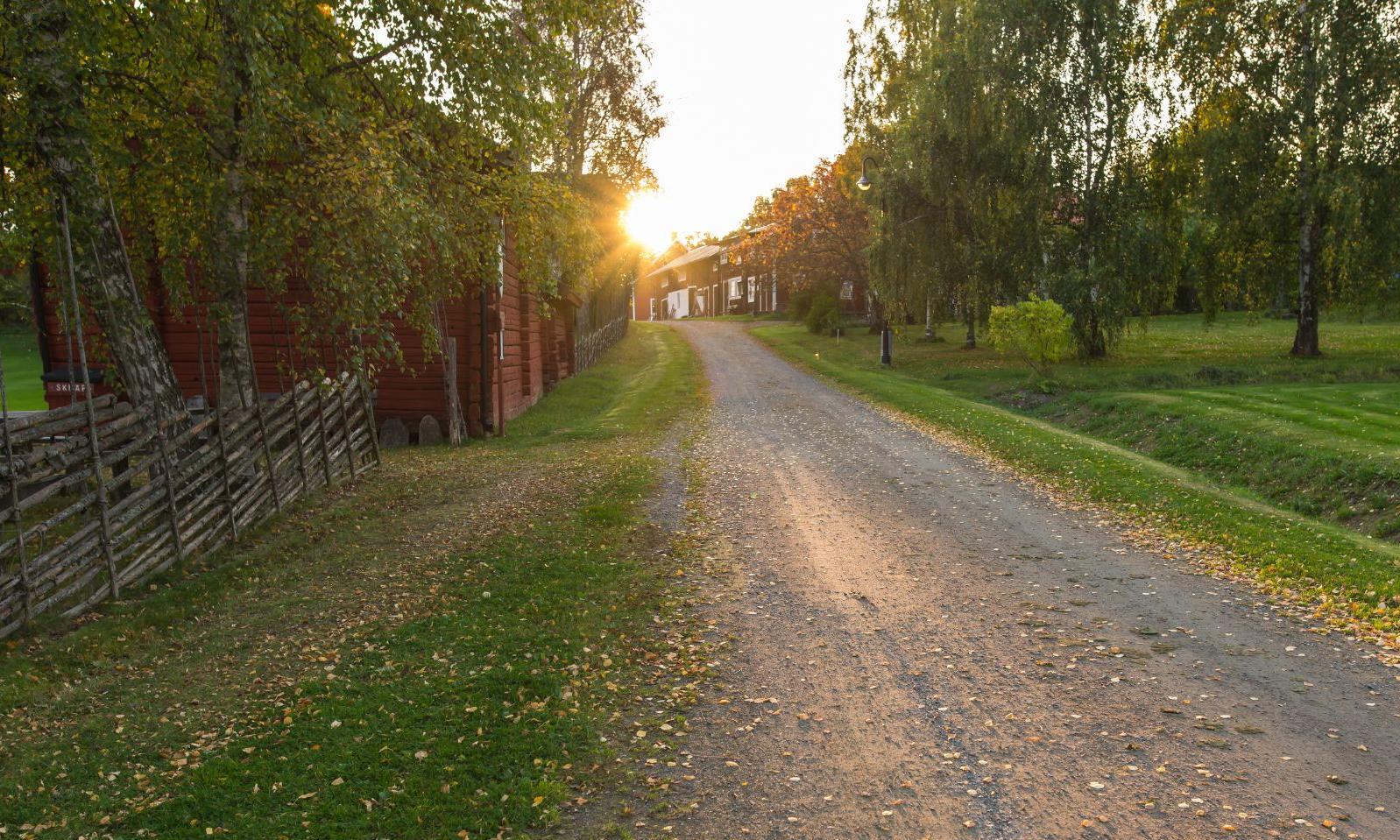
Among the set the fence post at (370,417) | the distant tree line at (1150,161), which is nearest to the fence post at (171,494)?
the fence post at (370,417)

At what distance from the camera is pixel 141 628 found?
719 cm

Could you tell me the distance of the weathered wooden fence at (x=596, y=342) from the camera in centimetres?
3434

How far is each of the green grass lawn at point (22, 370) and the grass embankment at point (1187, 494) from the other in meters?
20.3

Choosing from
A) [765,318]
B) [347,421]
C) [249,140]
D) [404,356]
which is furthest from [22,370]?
[765,318]

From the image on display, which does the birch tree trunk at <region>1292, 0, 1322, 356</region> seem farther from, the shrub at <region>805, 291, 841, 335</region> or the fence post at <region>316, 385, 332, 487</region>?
the fence post at <region>316, 385, 332, 487</region>

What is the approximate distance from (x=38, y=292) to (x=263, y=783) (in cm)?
1682

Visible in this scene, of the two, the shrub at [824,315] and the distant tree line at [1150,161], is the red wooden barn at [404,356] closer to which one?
the distant tree line at [1150,161]

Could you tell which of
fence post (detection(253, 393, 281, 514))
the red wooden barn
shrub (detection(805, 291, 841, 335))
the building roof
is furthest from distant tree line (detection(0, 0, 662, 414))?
the building roof

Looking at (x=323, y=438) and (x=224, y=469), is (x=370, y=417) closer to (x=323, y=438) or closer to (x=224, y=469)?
(x=323, y=438)

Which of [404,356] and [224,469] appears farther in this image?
[404,356]

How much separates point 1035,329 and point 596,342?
68.5 feet

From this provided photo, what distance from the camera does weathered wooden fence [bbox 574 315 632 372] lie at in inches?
1352

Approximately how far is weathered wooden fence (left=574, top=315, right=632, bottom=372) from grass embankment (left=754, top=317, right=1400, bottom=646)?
12.1m

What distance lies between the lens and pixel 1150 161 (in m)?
26.1
